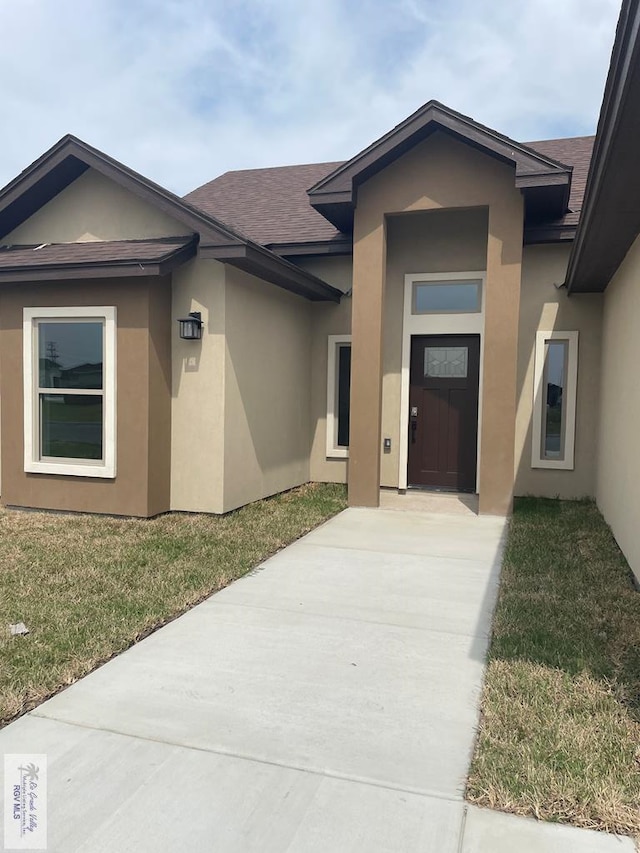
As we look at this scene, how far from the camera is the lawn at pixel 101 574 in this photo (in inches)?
145

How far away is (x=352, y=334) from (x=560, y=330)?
309cm

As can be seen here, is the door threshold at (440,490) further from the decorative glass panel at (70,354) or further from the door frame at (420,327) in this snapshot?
the decorative glass panel at (70,354)

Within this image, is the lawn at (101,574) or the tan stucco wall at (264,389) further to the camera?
the tan stucco wall at (264,389)

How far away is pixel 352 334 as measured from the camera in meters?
8.61

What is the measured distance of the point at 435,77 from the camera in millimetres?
12094

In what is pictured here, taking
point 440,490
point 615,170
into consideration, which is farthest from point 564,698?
point 440,490

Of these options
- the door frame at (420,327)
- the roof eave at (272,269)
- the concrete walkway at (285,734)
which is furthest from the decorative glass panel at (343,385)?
the concrete walkway at (285,734)

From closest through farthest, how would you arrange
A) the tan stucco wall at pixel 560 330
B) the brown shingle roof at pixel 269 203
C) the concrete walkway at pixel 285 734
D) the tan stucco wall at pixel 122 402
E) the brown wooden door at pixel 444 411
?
the concrete walkway at pixel 285 734 < the tan stucco wall at pixel 122 402 < the tan stucco wall at pixel 560 330 < the brown wooden door at pixel 444 411 < the brown shingle roof at pixel 269 203

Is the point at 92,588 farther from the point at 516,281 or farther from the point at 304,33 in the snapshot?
the point at 304,33

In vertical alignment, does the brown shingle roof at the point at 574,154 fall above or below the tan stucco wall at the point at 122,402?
above

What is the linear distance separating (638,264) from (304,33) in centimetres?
750

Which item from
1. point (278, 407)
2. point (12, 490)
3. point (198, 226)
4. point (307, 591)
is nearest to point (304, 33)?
point (198, 226)

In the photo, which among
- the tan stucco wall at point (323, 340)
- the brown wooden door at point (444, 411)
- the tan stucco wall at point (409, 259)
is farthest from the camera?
the tan stucco wall at point (323, 340)

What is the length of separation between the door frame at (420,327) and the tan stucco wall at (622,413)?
1776 mm
